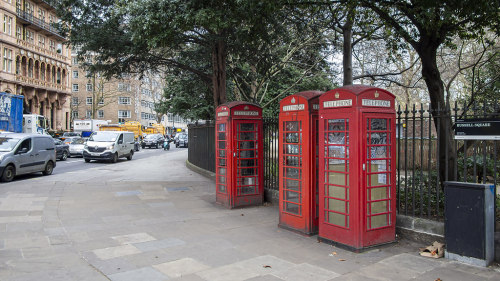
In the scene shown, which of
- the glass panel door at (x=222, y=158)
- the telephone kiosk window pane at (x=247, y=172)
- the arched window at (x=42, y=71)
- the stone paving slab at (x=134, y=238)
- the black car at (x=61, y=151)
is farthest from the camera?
the arched window at (x=42, y=71)

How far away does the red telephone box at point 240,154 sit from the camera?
29.0 feet

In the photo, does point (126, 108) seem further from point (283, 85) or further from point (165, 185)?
point (165, 185)

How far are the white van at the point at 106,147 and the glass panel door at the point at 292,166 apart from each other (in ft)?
59.8

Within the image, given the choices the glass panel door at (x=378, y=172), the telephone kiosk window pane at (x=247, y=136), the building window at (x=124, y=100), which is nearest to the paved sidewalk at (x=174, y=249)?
the glass panel door at (x=378, y=172)

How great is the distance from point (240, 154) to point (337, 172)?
11.4 ft

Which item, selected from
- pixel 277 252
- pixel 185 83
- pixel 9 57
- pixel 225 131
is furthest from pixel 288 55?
pixel 9 57

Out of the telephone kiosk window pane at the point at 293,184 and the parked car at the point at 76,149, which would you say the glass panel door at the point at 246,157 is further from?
the parked car at the point at 76,149

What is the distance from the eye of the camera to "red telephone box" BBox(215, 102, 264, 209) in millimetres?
8844

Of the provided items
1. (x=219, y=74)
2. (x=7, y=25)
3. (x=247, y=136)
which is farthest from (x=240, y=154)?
(x=7, y=25)

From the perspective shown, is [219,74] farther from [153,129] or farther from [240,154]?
[153,129]

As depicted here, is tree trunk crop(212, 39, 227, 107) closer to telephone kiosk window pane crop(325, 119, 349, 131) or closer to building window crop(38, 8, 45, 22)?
telephone kiosk window pane crop(325, 119, 349, 131)

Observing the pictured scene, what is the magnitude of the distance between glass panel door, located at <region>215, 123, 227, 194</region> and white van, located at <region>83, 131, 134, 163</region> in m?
15.4

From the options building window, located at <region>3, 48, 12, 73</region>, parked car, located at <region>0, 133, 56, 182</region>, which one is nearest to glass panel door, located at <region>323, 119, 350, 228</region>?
parked car, located at <region>0, 133, 56, 182</region>

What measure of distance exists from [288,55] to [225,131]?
1162 cm
